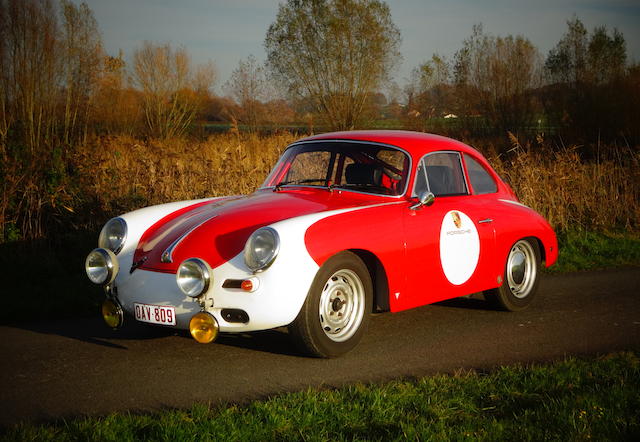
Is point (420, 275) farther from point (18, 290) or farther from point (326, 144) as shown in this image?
point (18, 290)

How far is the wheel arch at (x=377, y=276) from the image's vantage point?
17.9 feet

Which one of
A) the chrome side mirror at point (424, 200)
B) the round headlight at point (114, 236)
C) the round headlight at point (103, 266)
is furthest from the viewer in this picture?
the chrome side mirror at point (424, 200)

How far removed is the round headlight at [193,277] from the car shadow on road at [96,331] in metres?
1.09

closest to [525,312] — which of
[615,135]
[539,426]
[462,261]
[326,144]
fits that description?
[462,261]

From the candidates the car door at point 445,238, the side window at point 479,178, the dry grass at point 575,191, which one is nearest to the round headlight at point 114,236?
the car door at point 445,238

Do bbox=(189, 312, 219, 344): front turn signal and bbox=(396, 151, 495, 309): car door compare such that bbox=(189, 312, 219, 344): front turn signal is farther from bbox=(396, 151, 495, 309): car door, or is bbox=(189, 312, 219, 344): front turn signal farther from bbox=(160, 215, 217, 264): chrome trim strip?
bbox=(396, 151, 495, 309): car door

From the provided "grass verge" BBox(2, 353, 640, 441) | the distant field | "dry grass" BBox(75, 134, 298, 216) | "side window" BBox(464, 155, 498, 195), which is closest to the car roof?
"side window" BBox(464, 155, 498, 195)

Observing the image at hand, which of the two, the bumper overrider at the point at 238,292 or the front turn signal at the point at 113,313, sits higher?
the bumper overrider at the point at 238,292

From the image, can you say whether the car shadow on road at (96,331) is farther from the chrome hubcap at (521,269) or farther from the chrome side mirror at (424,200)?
the chrome hubcap at (521,269)

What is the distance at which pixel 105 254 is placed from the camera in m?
5.38

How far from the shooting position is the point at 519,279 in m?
6.97

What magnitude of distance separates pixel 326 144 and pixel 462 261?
1693mm

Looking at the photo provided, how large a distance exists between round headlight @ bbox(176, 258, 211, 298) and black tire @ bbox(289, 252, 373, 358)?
2.35 feet

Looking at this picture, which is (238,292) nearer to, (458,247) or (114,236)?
(114,236)
